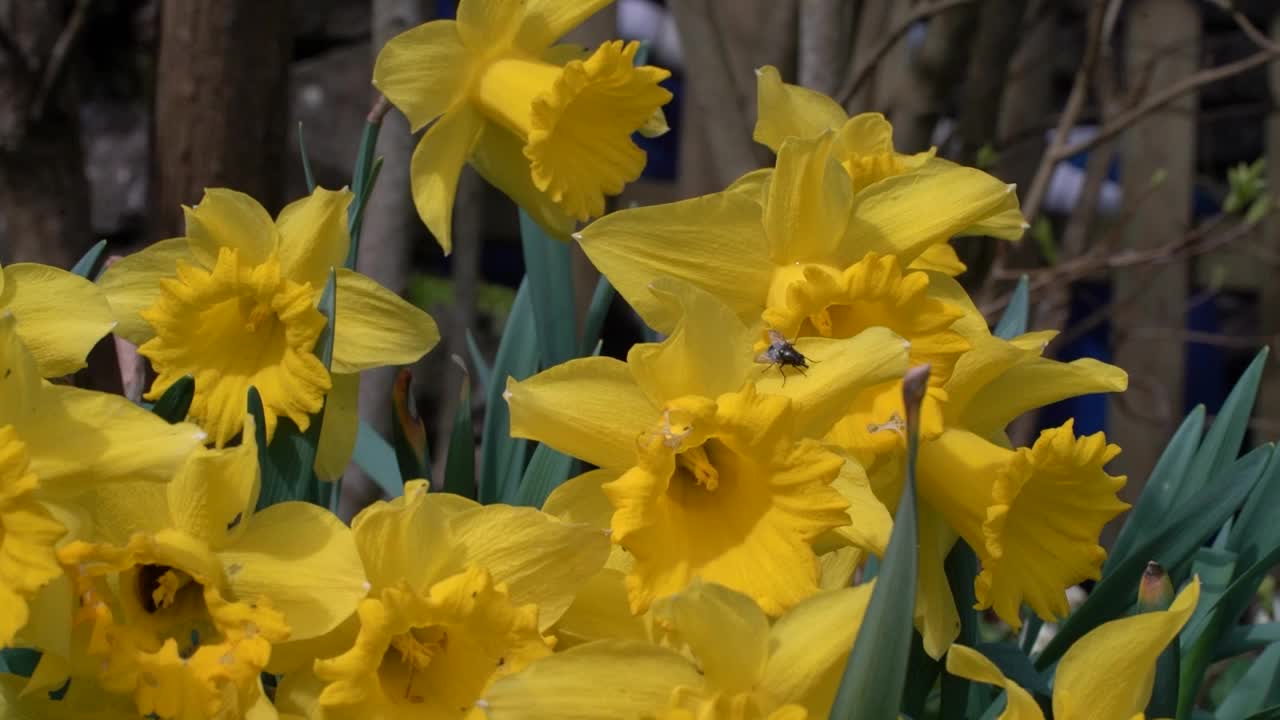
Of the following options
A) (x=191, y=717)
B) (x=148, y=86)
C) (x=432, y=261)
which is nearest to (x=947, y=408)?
(x=191, y=717)

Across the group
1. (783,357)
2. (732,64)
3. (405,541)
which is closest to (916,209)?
(783,357)

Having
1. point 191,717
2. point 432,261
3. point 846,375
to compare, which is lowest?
point 432,261

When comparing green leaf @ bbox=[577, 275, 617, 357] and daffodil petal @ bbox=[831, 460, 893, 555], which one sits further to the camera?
green leaf @ bbox=[577, 275, 617, 357]

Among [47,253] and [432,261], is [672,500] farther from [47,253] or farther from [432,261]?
[432,261]

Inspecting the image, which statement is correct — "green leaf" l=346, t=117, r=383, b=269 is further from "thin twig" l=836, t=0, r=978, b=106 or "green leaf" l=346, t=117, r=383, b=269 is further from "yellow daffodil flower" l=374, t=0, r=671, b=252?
"thin twig" l=836, t=0, r=978, b=106

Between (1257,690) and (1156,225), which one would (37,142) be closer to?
(1257,690)

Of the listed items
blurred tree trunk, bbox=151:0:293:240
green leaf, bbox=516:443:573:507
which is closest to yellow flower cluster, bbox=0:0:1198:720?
green leaf, bbox=516:443:573:507

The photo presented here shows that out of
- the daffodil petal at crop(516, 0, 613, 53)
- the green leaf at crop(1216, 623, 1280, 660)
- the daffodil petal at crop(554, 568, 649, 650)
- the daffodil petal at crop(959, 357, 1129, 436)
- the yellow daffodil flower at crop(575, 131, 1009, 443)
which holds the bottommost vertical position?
the green leaf at crop(1216, 623, 1280, 660)
